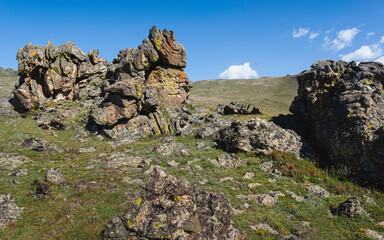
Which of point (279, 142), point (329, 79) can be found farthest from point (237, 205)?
point (329, 79)

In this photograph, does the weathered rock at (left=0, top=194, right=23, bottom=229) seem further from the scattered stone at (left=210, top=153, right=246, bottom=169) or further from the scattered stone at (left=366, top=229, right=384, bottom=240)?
the scattered stone at (left=366, top=229, right=384, bottom=240)

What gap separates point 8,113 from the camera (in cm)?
4288

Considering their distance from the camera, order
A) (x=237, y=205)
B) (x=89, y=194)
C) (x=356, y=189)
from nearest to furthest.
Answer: (x=237, y=205) → (x=89, y=194) → (x=356, y=189)

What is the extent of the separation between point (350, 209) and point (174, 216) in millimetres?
11483

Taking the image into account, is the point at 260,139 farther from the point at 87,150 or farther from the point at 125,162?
the point at 87,150

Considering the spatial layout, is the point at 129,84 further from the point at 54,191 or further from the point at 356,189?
the point at 356,189

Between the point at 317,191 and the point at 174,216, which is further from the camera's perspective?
the point at 317,191

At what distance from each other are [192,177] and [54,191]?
1099cm

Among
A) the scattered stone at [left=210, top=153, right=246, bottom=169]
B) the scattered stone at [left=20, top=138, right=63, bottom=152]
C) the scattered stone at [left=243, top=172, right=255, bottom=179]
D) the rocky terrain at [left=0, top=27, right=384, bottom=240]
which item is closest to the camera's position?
the rocky terrain at [left=0, top=27, right=384, bottom=240]

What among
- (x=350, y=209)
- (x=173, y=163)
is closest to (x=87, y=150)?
(x=173, y=163)

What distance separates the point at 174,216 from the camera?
913 cm

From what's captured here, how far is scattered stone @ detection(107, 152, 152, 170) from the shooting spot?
20475mm

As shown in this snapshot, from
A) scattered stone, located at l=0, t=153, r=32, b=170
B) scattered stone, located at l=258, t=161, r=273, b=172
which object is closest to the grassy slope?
scattered stone, located at l=258, t=161, r=273, b=172

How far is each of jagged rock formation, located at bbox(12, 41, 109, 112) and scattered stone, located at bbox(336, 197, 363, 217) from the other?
51.9 m
